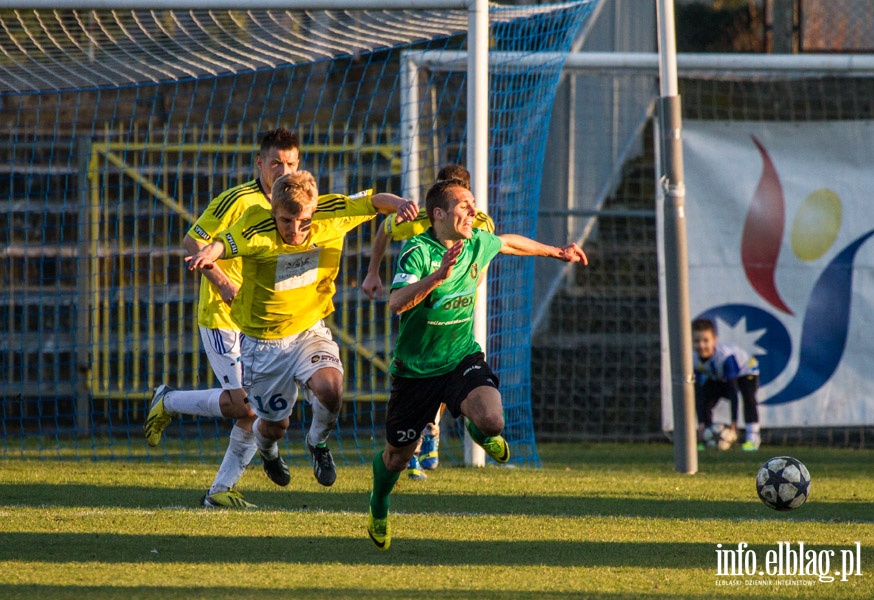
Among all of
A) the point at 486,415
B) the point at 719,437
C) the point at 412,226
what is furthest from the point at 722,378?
the point at 486,415

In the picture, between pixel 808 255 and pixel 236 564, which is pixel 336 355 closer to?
pixel 236 564

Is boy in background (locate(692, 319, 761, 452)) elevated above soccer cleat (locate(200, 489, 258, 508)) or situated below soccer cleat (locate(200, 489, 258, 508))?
above

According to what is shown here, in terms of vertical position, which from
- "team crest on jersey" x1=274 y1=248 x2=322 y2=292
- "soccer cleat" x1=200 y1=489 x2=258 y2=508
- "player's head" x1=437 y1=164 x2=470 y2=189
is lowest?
"soccer cleat" x1=200 y1=489 x2=258 y2=508

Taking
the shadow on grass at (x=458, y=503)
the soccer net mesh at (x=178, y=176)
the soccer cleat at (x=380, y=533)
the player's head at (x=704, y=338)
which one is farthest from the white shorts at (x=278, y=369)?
the player's head at (x=704, y=338)

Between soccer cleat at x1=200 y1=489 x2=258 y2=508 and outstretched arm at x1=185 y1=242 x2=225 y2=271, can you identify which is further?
soccer cleat at x1=200 y1=489 x2=258 y2=508

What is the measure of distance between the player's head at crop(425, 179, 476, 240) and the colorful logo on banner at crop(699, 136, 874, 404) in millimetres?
5081

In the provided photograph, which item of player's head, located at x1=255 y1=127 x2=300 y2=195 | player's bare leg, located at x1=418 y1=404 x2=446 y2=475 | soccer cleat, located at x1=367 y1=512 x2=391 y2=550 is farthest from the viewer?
player's bare leg, located at x1=418 y1=404 x2=446 y2=475

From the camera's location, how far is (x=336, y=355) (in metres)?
6.05

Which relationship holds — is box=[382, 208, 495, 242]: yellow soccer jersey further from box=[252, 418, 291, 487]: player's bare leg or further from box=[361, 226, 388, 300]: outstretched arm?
box=[252, 418, 291, 487]: player's bare leg

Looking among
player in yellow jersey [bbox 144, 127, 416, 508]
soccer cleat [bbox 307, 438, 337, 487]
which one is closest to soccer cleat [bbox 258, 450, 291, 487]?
player in yellow jersey [bbox 144, 127, 416, 508]

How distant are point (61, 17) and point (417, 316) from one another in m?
4.52

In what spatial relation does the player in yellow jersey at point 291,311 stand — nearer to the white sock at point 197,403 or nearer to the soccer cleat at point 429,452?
the white sock at point 197,403

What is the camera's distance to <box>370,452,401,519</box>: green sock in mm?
5070

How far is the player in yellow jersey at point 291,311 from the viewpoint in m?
5.84
